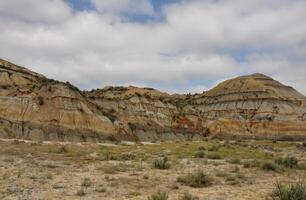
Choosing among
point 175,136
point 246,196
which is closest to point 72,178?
point 246,196

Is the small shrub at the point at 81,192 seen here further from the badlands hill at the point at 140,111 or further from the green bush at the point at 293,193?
the badlands hill at the point at 140,111

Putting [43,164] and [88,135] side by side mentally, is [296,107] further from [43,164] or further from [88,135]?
[43,164]

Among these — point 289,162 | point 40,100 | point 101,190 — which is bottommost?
point 101,190

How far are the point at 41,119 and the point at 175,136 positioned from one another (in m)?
34.2

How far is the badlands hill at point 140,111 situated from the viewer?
240 feet

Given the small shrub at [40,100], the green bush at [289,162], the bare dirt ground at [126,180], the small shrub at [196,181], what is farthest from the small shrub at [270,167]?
the small shrub at [40,100]

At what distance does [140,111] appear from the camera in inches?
3915

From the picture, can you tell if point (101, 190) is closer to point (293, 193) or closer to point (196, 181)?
point (196, 181)

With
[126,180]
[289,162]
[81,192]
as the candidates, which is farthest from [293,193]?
[289,162]

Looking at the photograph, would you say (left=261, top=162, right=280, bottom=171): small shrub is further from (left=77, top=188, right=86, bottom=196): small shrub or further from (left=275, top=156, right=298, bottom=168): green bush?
(left=77, top=188, right=86, bottom=196): small shrub

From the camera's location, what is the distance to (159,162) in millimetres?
24438

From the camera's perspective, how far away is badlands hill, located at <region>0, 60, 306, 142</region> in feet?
240

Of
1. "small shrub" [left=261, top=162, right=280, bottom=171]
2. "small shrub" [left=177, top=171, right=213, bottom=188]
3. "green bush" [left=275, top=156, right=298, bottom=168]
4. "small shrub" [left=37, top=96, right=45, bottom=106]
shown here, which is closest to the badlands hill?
"small shrub" [left=37, top=96, right=45, bottom=106]

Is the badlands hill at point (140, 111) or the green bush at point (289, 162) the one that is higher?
the badlands hill at point (140, 111)
